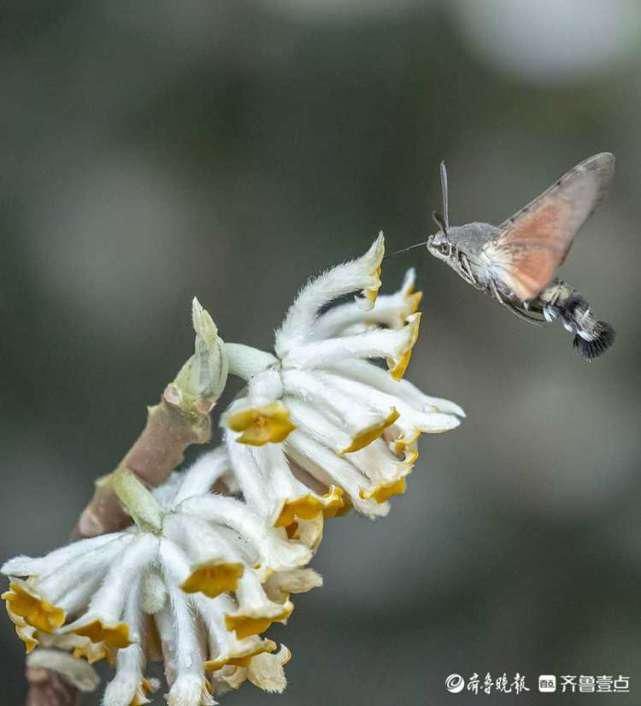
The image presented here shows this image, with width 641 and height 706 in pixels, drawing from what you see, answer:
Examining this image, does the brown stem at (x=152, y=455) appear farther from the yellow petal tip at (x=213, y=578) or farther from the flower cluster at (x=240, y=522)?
the yellow petal tip at (x=213, y=578)

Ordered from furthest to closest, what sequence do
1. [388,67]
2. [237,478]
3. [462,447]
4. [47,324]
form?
[388,67]
[462,447]
[47,324]
[237,478]

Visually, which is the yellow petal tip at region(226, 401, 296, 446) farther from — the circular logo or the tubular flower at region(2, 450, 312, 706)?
the circular logo

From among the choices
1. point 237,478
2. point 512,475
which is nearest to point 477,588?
point 512,475

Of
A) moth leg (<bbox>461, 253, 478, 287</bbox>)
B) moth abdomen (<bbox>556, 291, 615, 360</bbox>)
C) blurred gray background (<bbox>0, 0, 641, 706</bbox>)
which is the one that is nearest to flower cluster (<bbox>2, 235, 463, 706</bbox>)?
moth leg (<bbox>461, 253, 478, 287</bbox>)

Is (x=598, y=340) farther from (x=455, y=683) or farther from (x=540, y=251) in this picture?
(x=455, y=683)

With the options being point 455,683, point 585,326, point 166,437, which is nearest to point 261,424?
point 166,437

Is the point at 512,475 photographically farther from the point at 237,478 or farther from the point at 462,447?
the point at 237,478
